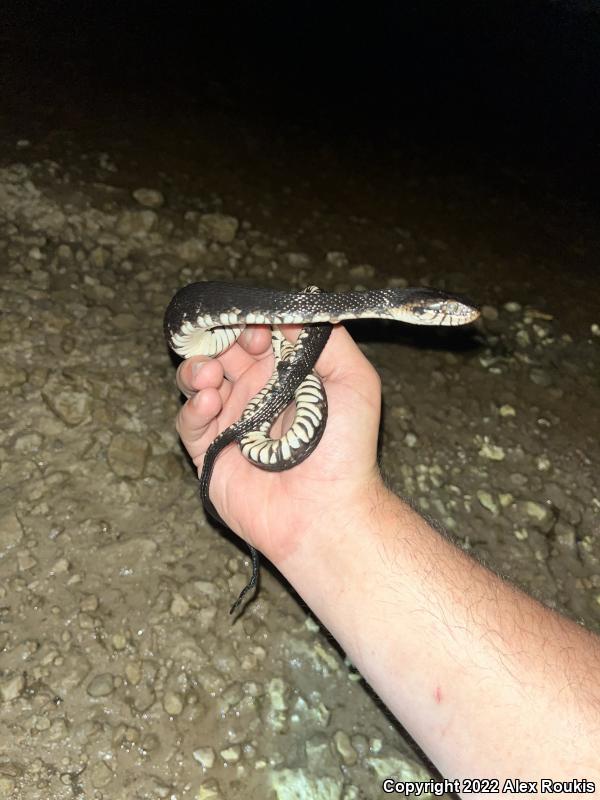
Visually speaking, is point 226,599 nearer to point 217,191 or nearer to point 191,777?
point 191,777

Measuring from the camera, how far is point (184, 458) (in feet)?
12.1

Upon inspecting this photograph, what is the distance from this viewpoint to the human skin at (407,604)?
2.21 metres

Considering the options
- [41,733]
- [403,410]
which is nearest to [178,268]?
[403,410]

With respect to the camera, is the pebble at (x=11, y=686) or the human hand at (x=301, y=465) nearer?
the pebble at (x=11, y=686)

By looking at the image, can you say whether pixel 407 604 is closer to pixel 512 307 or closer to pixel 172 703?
pixel 172 703

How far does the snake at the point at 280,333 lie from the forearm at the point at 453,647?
44 centimetres

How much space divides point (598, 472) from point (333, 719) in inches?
102

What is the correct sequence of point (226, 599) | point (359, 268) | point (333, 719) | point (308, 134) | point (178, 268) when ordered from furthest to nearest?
point (308, 134) < point (359, 268) < point (178, 268) < point (226, 599) < point (333, 719)

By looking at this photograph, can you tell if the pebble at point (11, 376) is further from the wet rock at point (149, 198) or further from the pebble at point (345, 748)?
the pebble at point (345, 748)

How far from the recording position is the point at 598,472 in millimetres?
4418

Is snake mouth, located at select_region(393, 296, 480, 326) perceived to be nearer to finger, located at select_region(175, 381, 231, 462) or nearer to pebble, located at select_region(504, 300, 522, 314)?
finger, located at select_region(175, 381, 231, 462)

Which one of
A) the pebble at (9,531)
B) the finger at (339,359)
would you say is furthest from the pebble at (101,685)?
the finger at (339,359)

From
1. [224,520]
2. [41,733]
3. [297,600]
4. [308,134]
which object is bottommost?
[41,733]

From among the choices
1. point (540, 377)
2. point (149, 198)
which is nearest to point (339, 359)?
point (540, 377)
